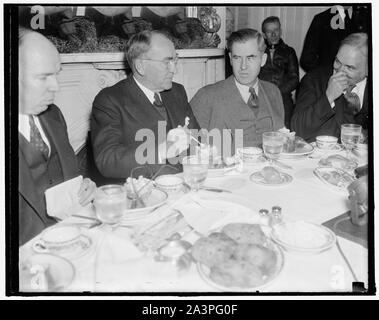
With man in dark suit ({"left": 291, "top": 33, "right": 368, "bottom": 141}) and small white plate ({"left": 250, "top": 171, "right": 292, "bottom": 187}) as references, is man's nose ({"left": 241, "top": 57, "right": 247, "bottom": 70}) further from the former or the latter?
small white plate ({"left": 250, "top": 171, "right": 292, "bottom": 187})

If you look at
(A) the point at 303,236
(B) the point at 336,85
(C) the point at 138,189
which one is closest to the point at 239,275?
(A) the point at 303,236

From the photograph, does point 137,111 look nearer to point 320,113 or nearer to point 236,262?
point 320,113

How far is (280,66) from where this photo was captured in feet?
12.9

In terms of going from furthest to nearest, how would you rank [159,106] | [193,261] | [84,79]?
[84,79] → [159,106] → [193,261]

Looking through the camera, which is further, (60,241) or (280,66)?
(280,66)

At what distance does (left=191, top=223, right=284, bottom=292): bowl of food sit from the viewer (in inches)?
33.4

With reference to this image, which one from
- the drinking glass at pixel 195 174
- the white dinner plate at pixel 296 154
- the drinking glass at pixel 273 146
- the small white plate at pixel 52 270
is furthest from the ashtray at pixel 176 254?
the white dinner plate at pixel 296 154

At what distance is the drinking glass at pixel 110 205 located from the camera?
1089 millimetres

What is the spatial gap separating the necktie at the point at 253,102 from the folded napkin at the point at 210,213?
132cm

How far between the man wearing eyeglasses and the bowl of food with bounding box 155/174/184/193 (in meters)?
0.39

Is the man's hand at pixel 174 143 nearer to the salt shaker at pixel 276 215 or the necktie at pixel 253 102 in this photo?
the salt shaker at pixel 276 215

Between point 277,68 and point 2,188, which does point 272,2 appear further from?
point 277,68

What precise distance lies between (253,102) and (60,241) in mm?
1783
